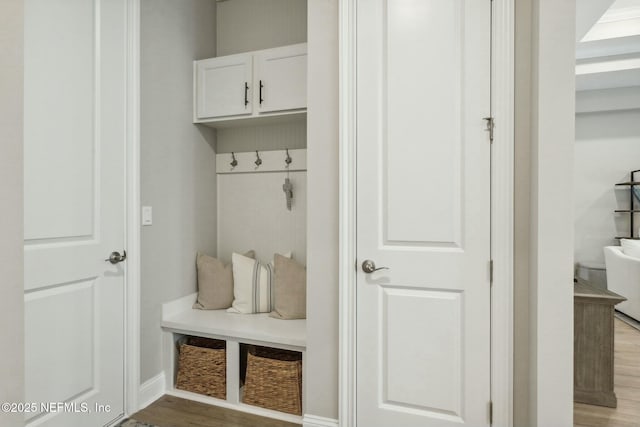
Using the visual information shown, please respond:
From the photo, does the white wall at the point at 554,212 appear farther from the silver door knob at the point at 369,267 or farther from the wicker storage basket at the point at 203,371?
the wicker storage basket at the point at 203,371

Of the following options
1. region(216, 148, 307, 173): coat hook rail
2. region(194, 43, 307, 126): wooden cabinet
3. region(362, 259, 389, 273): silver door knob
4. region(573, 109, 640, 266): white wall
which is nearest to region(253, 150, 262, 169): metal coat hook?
region(216, 148, 307, 173): coat hook rail

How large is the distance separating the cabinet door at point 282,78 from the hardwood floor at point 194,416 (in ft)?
6.20

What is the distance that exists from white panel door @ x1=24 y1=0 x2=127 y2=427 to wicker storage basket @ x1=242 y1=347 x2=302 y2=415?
71cm

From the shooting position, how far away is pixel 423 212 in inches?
64.4

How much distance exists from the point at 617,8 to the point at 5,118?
4818mm

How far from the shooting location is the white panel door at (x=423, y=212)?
1572 millimetres

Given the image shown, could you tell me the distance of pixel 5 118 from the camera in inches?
34.1

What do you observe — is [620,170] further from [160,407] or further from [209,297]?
[160,407]

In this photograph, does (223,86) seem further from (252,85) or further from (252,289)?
(252,289)

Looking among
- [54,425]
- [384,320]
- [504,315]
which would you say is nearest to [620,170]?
[504,315]

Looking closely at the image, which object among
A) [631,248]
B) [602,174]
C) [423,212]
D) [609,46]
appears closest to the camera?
[423,212]

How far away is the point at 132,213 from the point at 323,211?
1085mm

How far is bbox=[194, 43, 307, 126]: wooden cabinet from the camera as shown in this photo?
225cm

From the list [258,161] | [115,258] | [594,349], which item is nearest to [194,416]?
[115,258]
